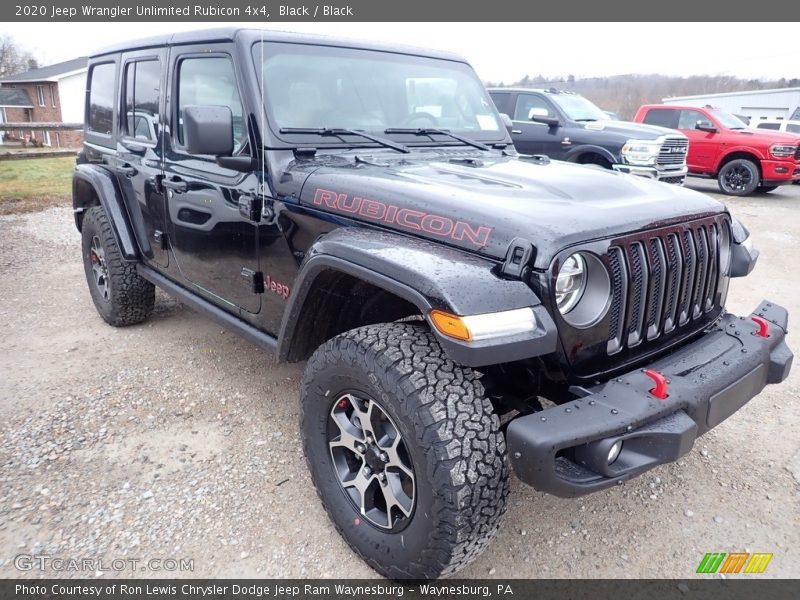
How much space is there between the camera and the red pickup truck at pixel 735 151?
11.3 metres

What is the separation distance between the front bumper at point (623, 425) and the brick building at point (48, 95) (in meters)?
36.1

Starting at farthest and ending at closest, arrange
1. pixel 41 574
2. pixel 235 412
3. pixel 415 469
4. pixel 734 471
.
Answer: pixel 235 412, pixel 734 471, pixel 41 574, pixel 415 469

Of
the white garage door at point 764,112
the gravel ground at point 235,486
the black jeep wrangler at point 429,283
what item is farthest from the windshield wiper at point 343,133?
the white garage door at point 764,112

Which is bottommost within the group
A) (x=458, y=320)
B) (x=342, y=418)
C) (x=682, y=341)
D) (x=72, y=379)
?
(x=72, y=379)

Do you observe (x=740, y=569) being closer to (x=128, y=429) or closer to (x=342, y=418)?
(x=342, y=418)

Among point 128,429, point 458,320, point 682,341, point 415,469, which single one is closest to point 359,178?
point 458,320

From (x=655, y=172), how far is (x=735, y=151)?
3.80 meters

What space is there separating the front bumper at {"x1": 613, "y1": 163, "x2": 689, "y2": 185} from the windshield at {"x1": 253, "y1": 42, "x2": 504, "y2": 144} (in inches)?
242

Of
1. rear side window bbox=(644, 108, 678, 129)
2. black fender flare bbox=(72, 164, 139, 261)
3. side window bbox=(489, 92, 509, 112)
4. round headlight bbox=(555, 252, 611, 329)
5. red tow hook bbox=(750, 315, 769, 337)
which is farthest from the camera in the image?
rear side window bbox=(644, 108, 678, 129)

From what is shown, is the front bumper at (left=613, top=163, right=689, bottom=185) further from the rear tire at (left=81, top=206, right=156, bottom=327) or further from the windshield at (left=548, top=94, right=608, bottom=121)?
the rear tire at (left=81, top=206, right=156, bottom=327)

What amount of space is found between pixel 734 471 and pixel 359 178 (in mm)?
2358

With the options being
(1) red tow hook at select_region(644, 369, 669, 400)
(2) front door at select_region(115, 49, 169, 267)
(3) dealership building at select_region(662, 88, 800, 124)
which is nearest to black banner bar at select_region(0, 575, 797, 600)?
(1) red tow hook at select_region(644, 369, 669, 400)

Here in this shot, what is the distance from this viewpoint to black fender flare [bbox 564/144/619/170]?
9302 millimetres

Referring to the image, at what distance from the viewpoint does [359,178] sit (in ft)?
8.27
